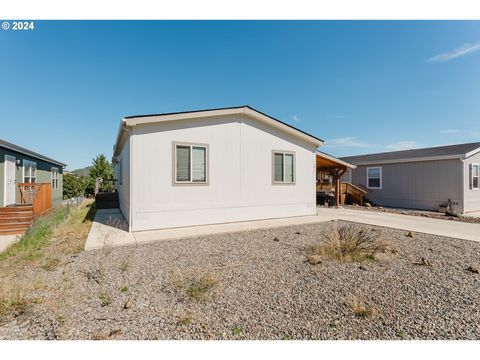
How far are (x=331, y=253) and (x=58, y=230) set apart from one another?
7.77m

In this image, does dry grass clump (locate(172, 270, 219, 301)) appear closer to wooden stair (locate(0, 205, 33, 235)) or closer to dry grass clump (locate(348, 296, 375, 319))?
dry grass clump (locate(348, 296, 375, 319))

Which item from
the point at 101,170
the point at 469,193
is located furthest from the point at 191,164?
the point at 101,170

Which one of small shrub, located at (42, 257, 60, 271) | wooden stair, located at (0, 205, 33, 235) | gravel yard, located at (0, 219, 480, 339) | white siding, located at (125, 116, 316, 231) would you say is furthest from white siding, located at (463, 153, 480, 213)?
wooden stair, located at (0, 205, 33, 235)

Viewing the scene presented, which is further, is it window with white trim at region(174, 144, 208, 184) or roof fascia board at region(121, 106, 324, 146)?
window with white trim at region(174, 144, 208, 184)

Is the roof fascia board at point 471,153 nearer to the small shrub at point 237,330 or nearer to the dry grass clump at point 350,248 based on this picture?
the dry grass clump at point 350,248

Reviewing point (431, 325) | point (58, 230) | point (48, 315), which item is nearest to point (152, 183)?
point (58, 230)

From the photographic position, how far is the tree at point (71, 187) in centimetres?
2199

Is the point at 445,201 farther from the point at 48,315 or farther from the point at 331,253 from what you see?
the point at 48,315

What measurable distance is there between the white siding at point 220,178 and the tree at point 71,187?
20.0 meters

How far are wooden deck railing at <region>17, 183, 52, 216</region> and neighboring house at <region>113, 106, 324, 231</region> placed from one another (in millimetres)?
3981

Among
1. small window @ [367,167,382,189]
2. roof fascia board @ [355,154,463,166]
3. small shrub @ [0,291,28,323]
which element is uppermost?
roof fascia board @ [355,154,463,166]

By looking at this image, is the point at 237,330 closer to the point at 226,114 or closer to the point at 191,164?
the point at 191,164

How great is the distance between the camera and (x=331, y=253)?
4773mm

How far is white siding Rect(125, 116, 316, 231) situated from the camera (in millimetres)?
6984
